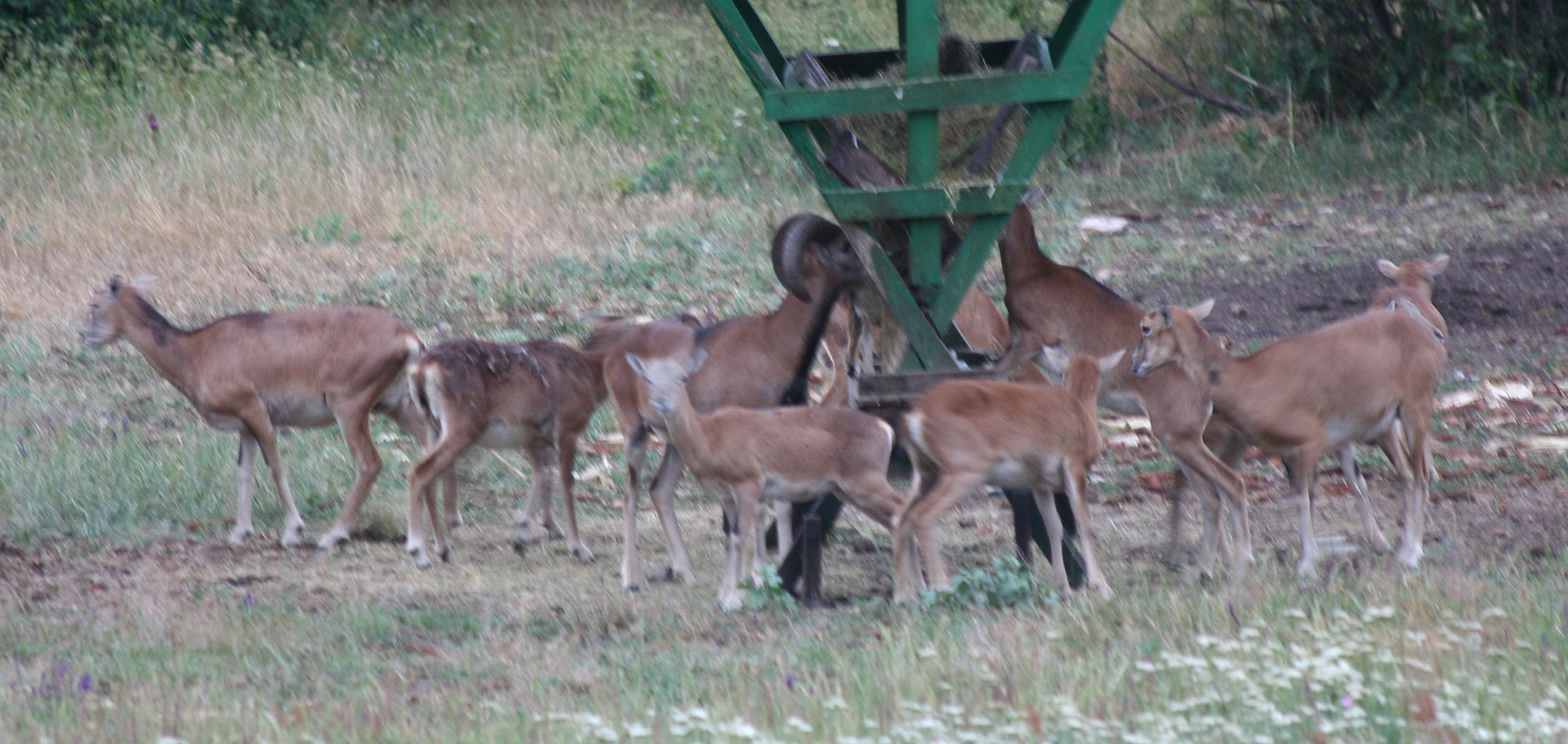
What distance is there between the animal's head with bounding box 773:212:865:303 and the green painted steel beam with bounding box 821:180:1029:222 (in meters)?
0.65

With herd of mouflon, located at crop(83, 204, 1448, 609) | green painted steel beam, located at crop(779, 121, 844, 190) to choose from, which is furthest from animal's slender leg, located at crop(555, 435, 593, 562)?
green painted steel beam, located at crop(779, 121, 844, 190)

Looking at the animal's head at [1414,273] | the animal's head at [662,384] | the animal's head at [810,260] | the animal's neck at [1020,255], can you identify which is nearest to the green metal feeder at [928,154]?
the animal's head at [810,260]

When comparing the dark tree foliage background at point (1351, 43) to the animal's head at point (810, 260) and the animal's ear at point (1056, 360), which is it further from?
the animal's ear at point (1056, 360)

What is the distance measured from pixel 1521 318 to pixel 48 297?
11.4m

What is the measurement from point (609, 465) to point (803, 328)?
7.96ft

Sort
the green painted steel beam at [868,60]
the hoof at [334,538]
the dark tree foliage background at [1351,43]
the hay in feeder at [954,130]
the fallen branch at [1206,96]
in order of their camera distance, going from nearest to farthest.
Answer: the hay in feeder at [954,130] < the hoof at [334,538] < the green painted steel beam at [868,60] < the dark tree foliage background at [1351,43] < the fallen branch at [1206,96]

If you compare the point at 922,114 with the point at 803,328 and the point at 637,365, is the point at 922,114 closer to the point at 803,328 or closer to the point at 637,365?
the point at 803,328

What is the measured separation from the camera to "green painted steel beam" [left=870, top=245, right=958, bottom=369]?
796 centimetres

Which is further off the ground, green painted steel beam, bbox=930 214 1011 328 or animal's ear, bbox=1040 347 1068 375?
green painted steel beam, bbox=930 214 1011 328

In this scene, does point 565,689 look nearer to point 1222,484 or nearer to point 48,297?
point 1222,484

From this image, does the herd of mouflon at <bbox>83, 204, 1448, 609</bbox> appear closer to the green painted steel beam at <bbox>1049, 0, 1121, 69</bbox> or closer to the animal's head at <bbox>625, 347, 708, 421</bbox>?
the animal's head at <bbox>625, 347, 708, 421</bbox>

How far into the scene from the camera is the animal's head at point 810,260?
8.59 metres

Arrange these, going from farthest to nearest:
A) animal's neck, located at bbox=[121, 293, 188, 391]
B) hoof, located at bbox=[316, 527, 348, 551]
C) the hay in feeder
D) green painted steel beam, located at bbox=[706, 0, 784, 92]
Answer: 1. animal's neck, located at bbox=[121, 293, 188, 391]
2. hoof, located at bbox=[316, 527, 348, 551]
3. the hay in feeder
4. green painted steel beam, located at bbox=[706, 0, 784, 92]

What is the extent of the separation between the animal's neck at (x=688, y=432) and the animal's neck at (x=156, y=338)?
3.16 meters
